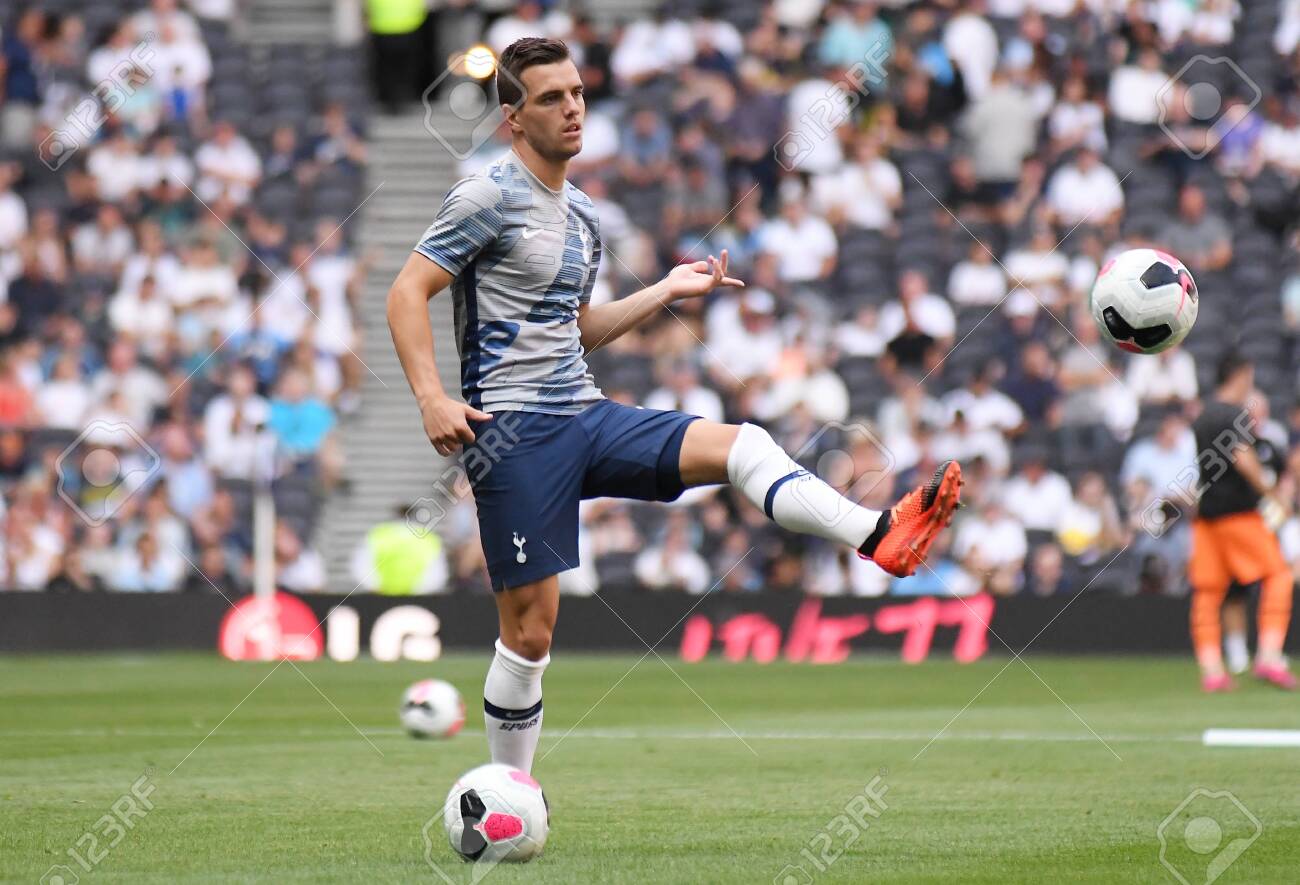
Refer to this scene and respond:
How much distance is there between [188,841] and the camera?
6781 mm

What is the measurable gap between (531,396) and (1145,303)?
2981 mm

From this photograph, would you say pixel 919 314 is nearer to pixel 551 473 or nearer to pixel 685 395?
pixel 685 395

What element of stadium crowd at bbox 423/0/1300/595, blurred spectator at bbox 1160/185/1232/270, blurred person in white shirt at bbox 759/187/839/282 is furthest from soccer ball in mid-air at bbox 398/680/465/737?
blurred spectator at bbox 1160/185/1232/270

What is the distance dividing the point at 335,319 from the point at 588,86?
3.57 m

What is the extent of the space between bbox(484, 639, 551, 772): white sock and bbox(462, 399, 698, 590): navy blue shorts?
299 mm

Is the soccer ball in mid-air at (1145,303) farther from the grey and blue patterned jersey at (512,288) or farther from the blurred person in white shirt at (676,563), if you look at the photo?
the blurred person in white shirt at (676,563)

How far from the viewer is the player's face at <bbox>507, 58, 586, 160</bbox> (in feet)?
21.8

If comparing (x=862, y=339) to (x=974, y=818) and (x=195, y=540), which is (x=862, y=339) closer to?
(x=195, y=540)

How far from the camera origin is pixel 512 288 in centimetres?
671

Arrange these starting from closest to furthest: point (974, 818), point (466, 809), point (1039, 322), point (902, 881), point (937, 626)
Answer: point (902, 881)
point (466, 809)
point (974, 818)
point (937, 626)
point (1039, 322)

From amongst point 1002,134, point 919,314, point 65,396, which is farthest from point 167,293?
point 1002,134

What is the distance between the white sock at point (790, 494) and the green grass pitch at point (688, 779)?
99cm

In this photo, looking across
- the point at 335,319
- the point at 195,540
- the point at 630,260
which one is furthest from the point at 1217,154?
the point at 195,540

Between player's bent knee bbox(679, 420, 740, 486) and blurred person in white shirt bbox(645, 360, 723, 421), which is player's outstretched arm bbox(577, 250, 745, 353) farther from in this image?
blurred person in white shirt bbox(645, 360, 723, 421)
